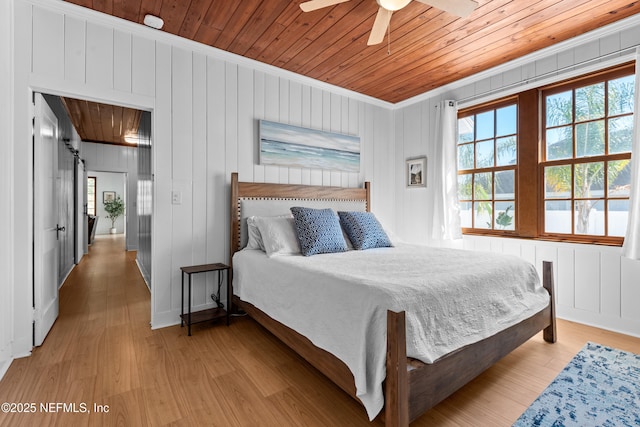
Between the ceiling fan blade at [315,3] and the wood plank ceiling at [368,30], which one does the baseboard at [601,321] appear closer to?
the wood plank ceiling at [368,30]

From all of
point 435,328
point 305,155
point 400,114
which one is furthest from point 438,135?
point 435,328

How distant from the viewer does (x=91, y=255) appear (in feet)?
21.5

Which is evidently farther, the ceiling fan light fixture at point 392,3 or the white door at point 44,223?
the white door at point 44,223

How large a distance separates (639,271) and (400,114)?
3144 mm

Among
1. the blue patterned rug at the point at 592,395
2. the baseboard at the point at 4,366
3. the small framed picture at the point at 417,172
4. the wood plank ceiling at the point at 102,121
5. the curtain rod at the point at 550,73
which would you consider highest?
the wood plank ceiling at the point at 102,121

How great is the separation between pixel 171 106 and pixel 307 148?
150cm

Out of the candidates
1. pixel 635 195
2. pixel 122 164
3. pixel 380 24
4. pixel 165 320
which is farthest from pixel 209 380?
pixel 122 164

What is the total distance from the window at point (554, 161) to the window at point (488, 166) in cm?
1

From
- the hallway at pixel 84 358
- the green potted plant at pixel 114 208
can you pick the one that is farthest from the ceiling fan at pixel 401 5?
the green potted plant at pixel 114 208

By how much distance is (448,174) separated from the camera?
3775mm

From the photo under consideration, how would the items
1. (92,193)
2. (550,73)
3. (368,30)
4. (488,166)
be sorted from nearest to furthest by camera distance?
(368,30) < (550,73) < (488,166) < (92,193)

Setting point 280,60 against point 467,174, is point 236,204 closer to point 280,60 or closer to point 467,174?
point 280,60

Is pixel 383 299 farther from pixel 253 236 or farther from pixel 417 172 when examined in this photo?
pixel 417 172

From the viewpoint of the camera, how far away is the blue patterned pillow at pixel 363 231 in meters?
3.04
